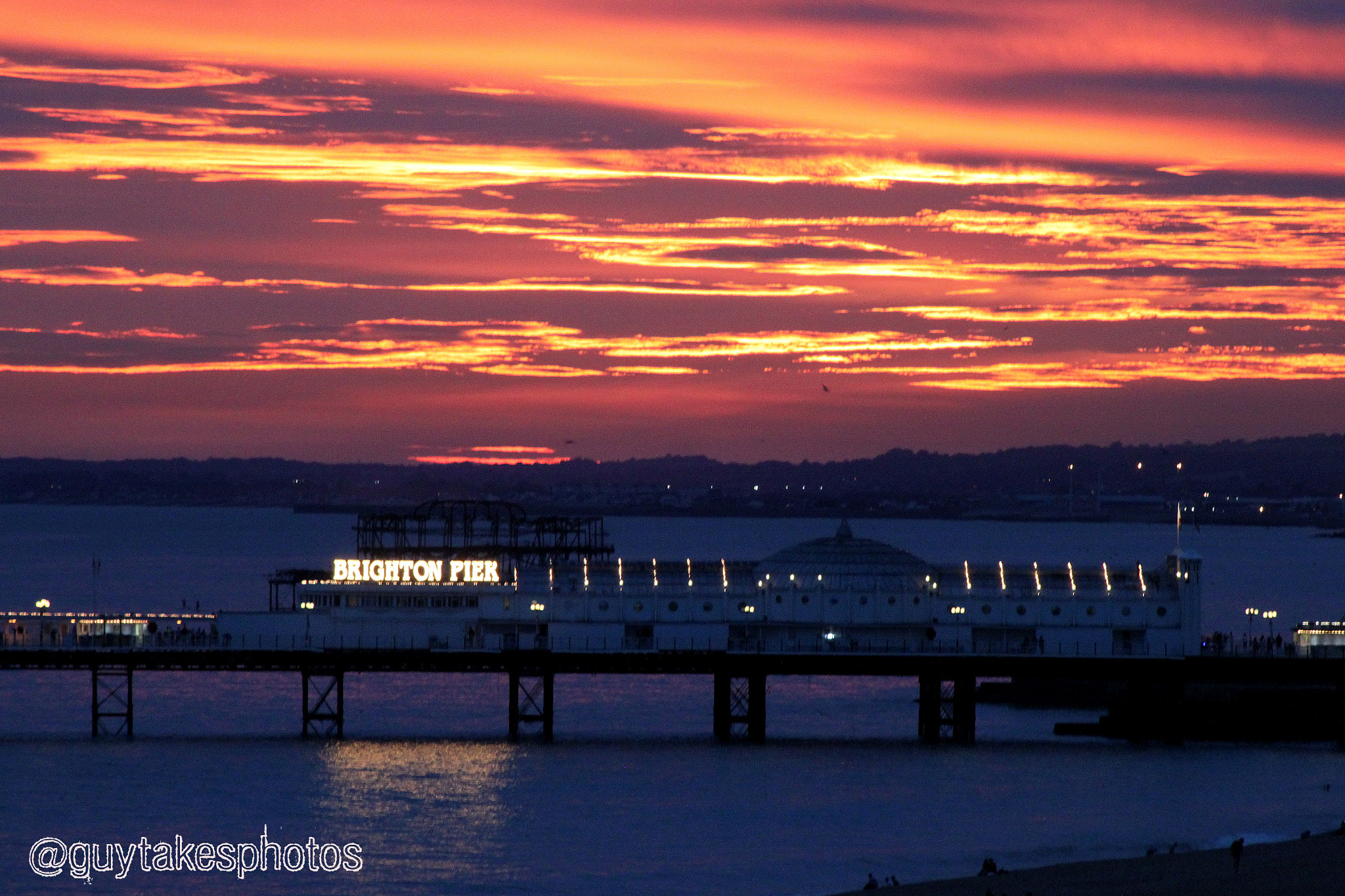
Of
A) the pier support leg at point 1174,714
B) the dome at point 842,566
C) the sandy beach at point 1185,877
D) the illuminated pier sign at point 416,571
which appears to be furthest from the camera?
the illuminated pier sign at point 416,571

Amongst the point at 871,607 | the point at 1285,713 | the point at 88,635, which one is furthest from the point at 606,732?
the point at 1285,713

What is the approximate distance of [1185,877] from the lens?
191 feet

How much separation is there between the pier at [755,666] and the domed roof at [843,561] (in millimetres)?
4259

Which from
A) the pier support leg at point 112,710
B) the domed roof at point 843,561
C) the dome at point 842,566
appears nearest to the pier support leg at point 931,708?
the dome at point 842,566

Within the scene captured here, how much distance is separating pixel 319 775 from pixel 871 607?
24.4 m

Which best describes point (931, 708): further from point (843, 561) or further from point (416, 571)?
point (416, 571)

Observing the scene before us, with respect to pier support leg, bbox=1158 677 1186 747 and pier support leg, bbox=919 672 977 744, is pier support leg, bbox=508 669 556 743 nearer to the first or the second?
pier support leg, bbox=919 672 977 744

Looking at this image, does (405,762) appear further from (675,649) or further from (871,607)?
(871,607)

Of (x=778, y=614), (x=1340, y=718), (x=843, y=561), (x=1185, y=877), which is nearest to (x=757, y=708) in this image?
(x=778, y=614)

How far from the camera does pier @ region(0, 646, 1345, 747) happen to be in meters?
85.1

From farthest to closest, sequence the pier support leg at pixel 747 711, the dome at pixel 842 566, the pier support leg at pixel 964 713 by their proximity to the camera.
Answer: the dome at pixel 842 566 < the pier support leg at pixel 964 713 < the pier support leg at pixel 747 711

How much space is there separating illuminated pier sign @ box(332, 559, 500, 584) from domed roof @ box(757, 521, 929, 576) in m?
11.7

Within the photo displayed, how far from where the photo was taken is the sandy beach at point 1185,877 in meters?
55.6

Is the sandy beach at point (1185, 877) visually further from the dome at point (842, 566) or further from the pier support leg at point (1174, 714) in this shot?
the dome at point (842, 566)
